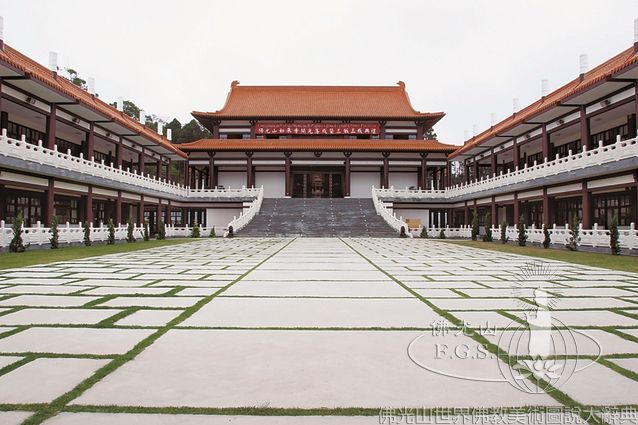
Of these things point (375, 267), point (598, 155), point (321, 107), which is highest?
point (321, 107)

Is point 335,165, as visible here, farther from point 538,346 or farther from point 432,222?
point 538,346

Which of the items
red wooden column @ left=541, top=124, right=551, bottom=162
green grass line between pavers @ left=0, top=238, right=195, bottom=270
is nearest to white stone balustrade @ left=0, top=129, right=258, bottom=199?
green grass line between pavers @ left=0, top=238, right=195, bottom=270

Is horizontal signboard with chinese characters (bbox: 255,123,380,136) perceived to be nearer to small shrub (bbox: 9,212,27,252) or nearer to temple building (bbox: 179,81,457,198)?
temple building (bbox: 179,81,457,198)

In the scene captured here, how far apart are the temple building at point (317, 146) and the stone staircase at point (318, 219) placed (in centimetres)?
270

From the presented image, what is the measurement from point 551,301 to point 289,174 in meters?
29.6

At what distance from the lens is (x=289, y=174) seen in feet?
111

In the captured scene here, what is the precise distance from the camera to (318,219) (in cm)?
2875

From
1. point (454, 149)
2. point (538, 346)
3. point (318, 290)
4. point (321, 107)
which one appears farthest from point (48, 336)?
point (321, 107)

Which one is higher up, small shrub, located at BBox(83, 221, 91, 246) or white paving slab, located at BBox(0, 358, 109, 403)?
small shrub, located at BBox(83, 221, 91, 246)

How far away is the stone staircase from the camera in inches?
1043

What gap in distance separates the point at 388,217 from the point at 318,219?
469 centimetres

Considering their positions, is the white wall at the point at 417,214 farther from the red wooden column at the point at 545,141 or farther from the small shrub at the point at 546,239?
the small shrub at the point at 546,239

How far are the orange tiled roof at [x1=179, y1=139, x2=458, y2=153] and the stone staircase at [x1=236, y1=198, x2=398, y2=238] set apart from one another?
4.06 metres

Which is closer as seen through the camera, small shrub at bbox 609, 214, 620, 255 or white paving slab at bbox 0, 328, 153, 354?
white paving slab at bbox 0, 328, 153, 354
